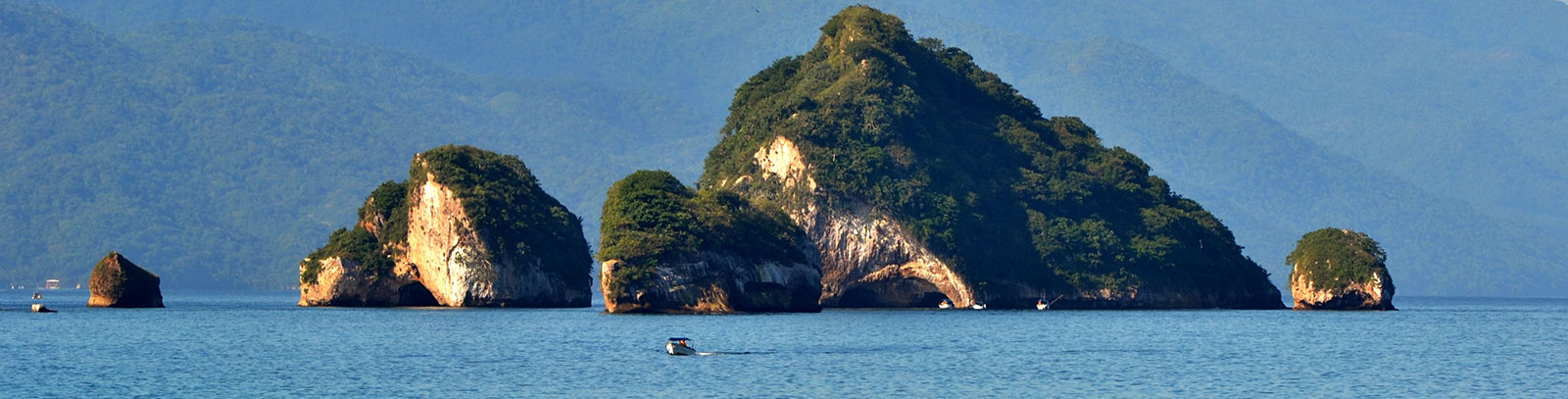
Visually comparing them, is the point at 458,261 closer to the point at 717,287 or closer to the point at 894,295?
the point at 717,287

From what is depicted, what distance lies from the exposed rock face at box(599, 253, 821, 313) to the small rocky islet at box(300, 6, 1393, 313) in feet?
0.44

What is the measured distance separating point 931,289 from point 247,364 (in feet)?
267

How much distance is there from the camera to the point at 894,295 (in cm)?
15700

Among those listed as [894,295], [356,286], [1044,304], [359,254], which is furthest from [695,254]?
[1044,304]

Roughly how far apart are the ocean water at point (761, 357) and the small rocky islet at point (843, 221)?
22.2 feet

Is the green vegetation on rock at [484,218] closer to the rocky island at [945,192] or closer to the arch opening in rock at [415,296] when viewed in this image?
the arch opening in rock at [415,296]

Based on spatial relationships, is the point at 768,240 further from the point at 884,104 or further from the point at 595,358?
the point at 595,358

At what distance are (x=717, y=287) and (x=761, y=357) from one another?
149ft

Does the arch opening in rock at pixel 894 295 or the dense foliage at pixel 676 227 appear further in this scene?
the arch opening in rock at pixel 894 295

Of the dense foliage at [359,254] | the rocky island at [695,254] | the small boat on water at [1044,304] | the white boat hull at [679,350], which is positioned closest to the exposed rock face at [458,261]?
the dense foliage at [359,254]

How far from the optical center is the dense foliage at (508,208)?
139 meters

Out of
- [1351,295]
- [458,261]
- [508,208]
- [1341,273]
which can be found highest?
[508,208]

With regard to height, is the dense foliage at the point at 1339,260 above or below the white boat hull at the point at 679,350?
above

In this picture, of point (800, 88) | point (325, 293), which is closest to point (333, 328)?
point (325, 293)
